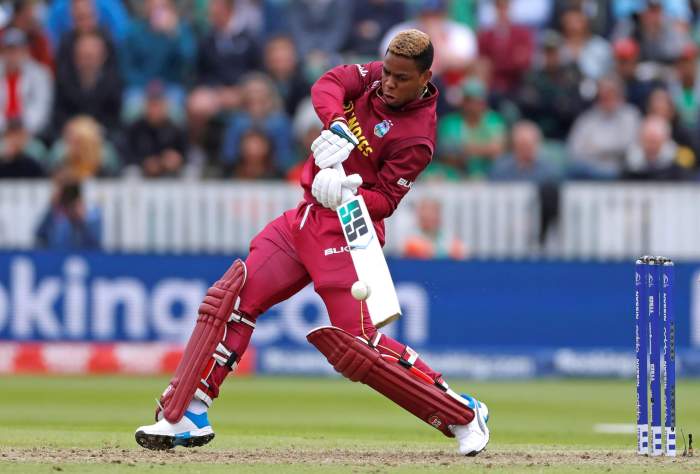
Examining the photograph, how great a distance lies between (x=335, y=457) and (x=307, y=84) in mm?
8530

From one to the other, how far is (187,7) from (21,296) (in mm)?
4735

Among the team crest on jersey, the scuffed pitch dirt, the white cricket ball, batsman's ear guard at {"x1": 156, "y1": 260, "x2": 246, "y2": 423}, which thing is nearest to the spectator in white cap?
the scuffed pitch dirt

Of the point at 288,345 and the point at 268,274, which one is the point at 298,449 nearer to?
the point at 268,274

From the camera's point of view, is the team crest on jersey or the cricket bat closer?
the cricket bat

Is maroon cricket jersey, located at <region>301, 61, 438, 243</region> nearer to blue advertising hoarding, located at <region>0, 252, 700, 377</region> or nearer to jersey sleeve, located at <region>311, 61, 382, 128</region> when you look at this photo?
jersey sleeve, located at <region>311, 61, 382, 128</region>

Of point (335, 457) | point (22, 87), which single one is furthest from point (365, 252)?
point (22, 87)

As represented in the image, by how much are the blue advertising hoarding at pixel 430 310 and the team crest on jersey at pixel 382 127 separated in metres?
5.98

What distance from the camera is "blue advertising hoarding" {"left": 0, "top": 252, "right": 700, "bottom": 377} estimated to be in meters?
12.8

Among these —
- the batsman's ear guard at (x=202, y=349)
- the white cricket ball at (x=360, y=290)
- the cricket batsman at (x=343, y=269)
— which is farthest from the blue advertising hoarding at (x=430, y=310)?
the white cricket ball at (x=360, y=290)

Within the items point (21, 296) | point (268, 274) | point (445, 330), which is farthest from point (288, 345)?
point (268, 274)

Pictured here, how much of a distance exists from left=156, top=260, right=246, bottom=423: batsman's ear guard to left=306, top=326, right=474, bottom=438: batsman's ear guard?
1.38 feet

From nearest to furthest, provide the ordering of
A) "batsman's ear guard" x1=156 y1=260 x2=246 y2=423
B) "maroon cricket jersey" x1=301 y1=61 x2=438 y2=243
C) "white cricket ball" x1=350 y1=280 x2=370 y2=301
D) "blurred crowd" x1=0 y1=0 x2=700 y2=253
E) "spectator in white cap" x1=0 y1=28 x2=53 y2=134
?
"white cricket ball" x1=350 y1=280 x2=370 y2=301
"batsman's ear guard" x1=156 y1=260 x2=246 y2=423
"maroon cricket jersey" x1=301 y1=61 x2=438 y2=243
"blurred crowd" x1=0 y1=0 x2=700 y2=253
"spectator in white cap" x1=0 y1=28 x2=53 y2=134

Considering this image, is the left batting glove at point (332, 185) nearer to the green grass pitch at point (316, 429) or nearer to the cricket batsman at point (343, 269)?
the cricket batsman at point (343, 269)

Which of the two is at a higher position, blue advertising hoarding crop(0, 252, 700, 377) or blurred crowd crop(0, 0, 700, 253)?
blurred crowd crop(0, 0, 700, 253)
